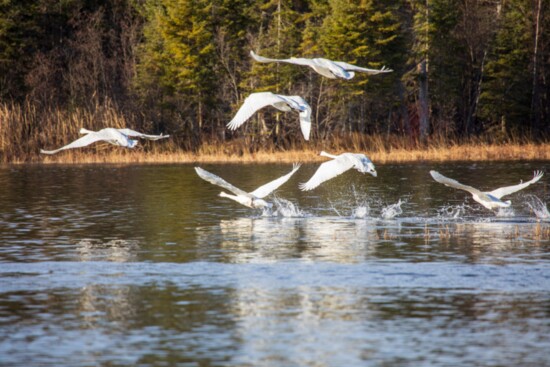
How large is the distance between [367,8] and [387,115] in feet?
34.4

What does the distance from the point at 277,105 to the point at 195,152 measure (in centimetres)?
2922

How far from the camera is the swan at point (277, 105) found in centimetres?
1894

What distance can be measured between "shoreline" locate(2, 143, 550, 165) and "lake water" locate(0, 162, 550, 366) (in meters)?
18.0

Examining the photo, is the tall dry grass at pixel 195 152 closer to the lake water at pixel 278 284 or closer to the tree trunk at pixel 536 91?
the tree trunk at pixel 536 91

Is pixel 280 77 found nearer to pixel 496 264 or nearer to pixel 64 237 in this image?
pixel 64 237

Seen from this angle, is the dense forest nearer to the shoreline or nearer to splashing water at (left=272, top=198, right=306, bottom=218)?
the shoreline

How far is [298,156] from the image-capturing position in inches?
1785

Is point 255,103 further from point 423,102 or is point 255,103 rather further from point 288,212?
point 423,102

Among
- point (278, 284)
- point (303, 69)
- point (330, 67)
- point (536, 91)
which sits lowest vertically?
point (278, 284)

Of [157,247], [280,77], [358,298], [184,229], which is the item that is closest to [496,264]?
[358,298]

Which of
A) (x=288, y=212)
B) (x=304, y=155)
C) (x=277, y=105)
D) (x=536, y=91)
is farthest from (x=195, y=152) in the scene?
(x=277, y=105)

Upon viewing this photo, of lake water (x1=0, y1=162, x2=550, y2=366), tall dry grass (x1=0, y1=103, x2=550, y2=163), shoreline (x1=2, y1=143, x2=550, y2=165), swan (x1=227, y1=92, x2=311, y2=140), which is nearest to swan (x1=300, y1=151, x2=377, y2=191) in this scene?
swan (x1=227, y1=92, x2=311, y2=140)

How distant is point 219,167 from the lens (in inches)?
1667

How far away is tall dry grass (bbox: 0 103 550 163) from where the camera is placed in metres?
44.3
